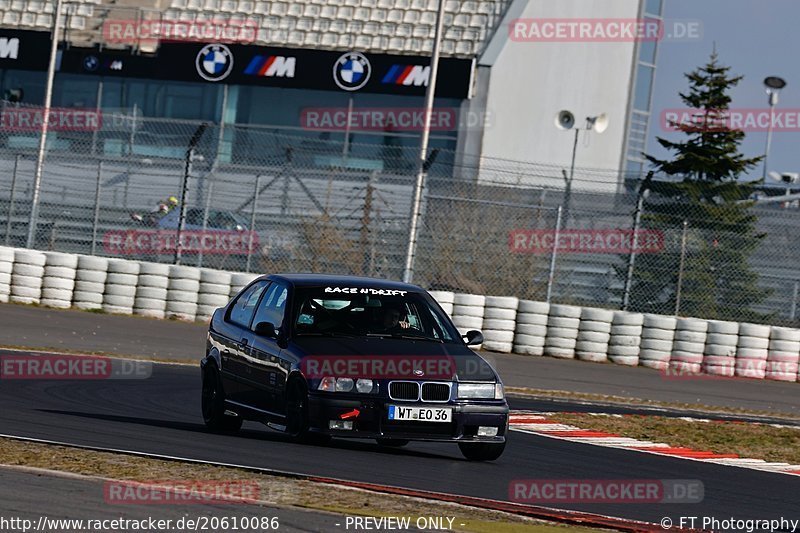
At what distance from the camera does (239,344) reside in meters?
10.8

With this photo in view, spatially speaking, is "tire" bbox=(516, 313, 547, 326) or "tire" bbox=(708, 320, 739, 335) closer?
"tire" bbox=(708, 320, 739, 335)

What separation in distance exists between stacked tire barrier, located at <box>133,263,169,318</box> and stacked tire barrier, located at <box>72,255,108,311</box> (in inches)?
20.4

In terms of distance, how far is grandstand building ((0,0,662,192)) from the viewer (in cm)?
3662

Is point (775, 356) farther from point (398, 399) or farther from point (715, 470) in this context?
point (398, 399)

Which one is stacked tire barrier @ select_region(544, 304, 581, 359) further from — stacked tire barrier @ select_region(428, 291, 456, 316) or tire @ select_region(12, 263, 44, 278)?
tire @ select_region(12, 263, 44, 278)

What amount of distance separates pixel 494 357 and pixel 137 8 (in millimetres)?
20801

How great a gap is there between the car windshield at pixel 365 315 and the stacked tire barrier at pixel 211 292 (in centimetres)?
1082

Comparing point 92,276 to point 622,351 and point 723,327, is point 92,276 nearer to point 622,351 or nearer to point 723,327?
point 622,351

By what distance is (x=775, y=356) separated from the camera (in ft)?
69.1

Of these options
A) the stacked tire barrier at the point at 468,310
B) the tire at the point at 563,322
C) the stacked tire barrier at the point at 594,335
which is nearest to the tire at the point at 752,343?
the stacked tire barrier at the point at 594,335

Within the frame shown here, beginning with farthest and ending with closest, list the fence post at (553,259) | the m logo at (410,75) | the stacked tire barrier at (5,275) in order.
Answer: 1. the m logo at (410,75)
2. the fence post at (553,259)
3. the stacked tire barrier at (5,275)

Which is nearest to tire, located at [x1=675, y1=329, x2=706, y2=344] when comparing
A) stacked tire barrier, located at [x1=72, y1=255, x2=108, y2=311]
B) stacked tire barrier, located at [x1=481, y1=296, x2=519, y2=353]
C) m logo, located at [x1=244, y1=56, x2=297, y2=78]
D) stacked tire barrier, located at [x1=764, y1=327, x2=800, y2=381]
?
stacked tire barrier, located at [x1=764, y1=327, x2=800, y2=381]

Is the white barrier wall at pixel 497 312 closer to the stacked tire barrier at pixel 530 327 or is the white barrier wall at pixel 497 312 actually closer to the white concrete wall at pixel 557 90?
the stacked tire barrier at pixel 530 327

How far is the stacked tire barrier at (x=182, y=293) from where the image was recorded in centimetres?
2141
